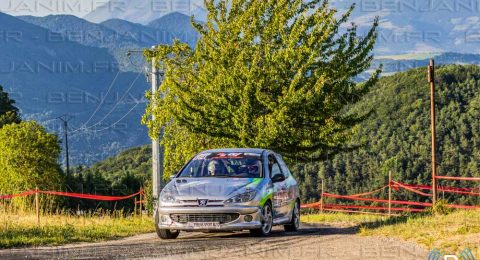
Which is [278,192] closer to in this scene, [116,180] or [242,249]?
[242,249]

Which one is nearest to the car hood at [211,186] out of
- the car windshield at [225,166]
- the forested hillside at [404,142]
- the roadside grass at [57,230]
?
the car windshield at [225,166]

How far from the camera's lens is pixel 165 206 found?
14805 millimetres

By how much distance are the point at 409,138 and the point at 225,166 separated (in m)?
110

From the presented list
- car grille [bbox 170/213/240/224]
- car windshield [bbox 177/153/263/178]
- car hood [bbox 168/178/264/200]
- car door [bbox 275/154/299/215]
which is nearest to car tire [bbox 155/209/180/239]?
car grille [bbox 170/213/240/224]

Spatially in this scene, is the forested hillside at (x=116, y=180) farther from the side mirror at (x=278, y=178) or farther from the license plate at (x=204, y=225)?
the license plate at (x=204, y=225)

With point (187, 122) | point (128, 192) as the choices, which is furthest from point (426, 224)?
point (128, 192)

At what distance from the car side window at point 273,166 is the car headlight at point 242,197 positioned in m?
1.34

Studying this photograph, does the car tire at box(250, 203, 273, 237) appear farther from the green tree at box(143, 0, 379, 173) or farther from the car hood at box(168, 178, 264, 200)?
the green tree at box(143, 0, 379, 173)

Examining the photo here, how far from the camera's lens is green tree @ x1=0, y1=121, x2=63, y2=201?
229 ft

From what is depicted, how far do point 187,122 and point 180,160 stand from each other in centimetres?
780

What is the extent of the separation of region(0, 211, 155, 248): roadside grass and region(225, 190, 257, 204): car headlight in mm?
2919

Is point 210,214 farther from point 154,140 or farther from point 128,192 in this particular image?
point 128,192

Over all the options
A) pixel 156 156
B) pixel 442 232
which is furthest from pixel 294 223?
pixel 156 156

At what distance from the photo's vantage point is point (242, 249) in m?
12.6
